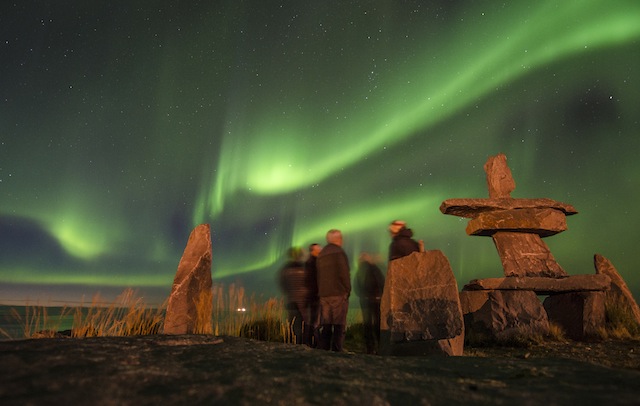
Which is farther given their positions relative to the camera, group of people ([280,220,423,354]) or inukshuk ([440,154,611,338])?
inukshuk ([440,154,611,338])

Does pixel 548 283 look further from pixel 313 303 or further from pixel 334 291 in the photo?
pixel 334 291

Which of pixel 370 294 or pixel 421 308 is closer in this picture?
pixel 421 308

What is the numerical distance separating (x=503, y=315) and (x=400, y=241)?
360 centimetres

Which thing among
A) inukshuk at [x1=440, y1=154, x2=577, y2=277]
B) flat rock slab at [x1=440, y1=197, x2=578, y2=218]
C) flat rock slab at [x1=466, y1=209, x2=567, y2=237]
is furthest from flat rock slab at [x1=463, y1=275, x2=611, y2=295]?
flat rock slab at [x1=440, y1=197, x2=578, y2=218]

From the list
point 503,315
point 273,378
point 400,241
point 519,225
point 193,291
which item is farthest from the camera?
point 519,225

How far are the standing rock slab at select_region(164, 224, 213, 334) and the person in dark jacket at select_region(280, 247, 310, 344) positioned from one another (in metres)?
1.42

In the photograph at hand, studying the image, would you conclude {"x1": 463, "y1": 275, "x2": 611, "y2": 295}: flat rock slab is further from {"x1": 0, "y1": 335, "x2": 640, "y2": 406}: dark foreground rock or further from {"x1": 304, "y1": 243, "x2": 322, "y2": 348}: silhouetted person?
{"x1": 0, "y1": 335, "x2": 640, "y2": 406}: dark foreground rock

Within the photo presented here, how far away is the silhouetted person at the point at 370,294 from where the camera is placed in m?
8.76

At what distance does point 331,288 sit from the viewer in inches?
280

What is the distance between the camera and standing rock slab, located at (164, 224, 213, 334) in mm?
7922

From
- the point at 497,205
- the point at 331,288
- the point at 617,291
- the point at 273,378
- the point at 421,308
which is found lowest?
the point at 273,378

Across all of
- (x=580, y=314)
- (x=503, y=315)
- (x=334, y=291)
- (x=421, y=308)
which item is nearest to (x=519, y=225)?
(x=503, y=315)

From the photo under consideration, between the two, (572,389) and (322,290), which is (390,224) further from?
(572,389)

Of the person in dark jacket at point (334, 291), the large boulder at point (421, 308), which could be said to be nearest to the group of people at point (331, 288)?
the person in dark jacket at point (334, 291)
